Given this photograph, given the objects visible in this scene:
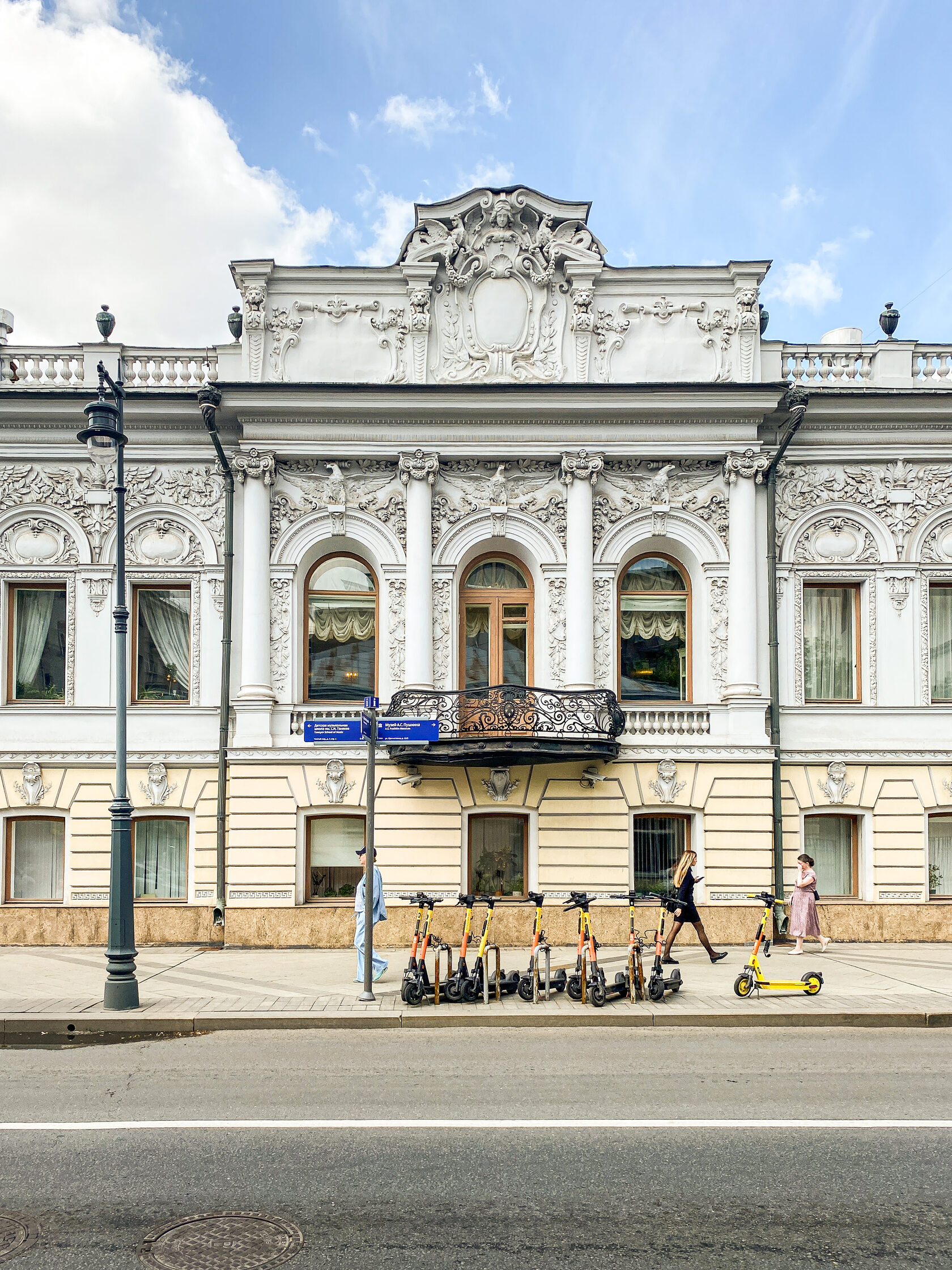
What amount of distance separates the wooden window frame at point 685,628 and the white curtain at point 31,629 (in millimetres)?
9761

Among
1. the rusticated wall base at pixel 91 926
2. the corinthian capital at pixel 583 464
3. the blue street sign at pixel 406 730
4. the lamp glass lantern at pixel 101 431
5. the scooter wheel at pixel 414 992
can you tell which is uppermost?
the corinthian capital at pixel 583 464

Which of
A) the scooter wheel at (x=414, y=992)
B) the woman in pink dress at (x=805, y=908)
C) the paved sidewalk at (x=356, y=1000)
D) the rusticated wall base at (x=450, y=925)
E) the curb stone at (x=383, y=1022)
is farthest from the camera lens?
the rusticated wall base at (x=450, y=925)

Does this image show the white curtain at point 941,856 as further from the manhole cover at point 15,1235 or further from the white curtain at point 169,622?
the manhole cover at point 15,1235

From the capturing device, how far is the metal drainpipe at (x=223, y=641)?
16.6 m

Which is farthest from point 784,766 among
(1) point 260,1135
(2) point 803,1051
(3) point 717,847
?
(1) point 260,1135

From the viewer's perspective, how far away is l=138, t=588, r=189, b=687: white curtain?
57.9ft

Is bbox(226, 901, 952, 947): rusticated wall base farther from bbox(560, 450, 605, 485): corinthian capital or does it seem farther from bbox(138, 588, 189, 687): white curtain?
bbox(560, 450, 605, 485): corinthian capital

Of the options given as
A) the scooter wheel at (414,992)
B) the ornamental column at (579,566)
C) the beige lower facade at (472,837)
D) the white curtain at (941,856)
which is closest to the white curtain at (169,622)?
the beige lower facade at (472,837)

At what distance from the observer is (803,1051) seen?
9945 millimetres

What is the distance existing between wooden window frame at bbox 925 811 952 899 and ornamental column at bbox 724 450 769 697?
12.2 feet

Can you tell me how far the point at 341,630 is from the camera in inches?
693

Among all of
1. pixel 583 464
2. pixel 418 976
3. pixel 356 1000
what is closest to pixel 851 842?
pixel 583 464

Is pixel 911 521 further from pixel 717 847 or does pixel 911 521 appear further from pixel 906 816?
pixel 717 847

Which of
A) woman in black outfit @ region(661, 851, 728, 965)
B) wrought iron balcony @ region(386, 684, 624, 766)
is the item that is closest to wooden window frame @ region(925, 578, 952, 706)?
wrought iron balcony @ region(386, 684, 624, 766)
